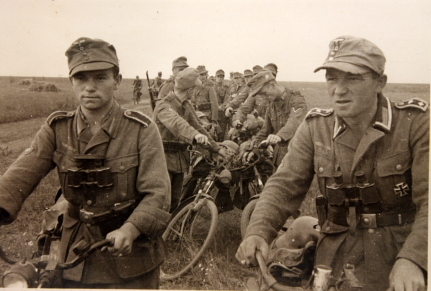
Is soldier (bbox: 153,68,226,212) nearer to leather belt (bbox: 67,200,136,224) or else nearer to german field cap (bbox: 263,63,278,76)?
german field cap (bbox: 263,63,278,76)

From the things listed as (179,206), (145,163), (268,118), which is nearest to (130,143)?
(145,163)

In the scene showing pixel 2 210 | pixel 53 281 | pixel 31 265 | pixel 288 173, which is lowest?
pixel 53 281

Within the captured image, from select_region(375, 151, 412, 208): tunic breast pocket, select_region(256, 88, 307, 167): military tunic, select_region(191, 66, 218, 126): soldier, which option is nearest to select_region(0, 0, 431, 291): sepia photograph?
select_region(375, 151, 412, 208): tunic breast pocket

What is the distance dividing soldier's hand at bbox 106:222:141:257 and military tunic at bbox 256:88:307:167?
211cm

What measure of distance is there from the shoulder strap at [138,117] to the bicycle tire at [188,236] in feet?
4.75

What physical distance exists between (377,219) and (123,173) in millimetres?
1265

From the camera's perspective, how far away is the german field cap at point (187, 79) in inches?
161

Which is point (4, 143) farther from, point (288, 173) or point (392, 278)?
point (392, 278)

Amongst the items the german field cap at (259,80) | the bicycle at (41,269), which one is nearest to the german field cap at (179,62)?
the german field cap at (259,80)

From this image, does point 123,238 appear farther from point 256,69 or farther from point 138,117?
point 256,69

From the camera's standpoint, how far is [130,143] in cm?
239

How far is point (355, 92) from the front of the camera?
7.11 ft

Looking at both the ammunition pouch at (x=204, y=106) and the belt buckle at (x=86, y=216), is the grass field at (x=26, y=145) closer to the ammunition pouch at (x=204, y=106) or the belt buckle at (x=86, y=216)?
the belt buckle at (x=86, y=216)

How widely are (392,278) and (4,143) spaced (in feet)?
9.15
